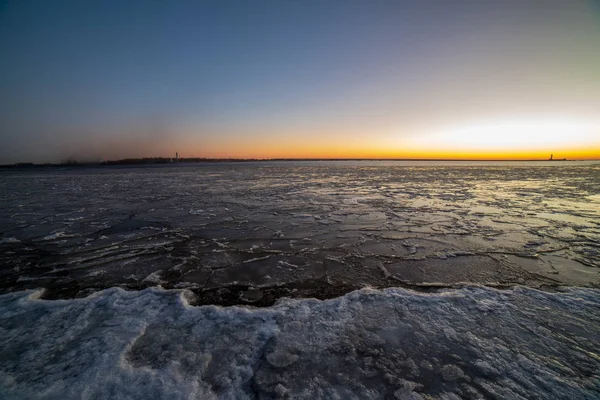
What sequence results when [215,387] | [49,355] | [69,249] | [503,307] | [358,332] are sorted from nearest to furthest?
[215,387] < [49,355] < [358,332] < [503,307] < [69,249]

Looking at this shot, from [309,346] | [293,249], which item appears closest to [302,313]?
[309,346]

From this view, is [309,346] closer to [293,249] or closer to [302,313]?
[302,313]

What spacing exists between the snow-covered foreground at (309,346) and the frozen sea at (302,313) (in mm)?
12

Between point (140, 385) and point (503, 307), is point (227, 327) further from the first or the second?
point (503, 307)

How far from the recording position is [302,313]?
2.50m

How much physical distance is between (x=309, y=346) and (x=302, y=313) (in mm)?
443

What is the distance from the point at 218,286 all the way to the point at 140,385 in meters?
1.44

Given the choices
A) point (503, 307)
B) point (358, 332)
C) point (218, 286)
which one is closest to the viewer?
point (358, 332)

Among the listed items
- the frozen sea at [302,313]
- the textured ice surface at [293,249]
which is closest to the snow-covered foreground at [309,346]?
the frozen sea at [302,313]

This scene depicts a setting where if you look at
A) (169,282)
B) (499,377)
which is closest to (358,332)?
(499,377)

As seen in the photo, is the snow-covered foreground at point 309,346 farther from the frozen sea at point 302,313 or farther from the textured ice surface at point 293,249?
the textured ice surface at point 293,249

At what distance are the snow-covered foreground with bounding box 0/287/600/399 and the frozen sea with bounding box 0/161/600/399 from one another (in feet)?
0.04

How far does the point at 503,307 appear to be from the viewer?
8.38ft

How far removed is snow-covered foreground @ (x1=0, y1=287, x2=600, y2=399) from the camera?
168 centimetres
